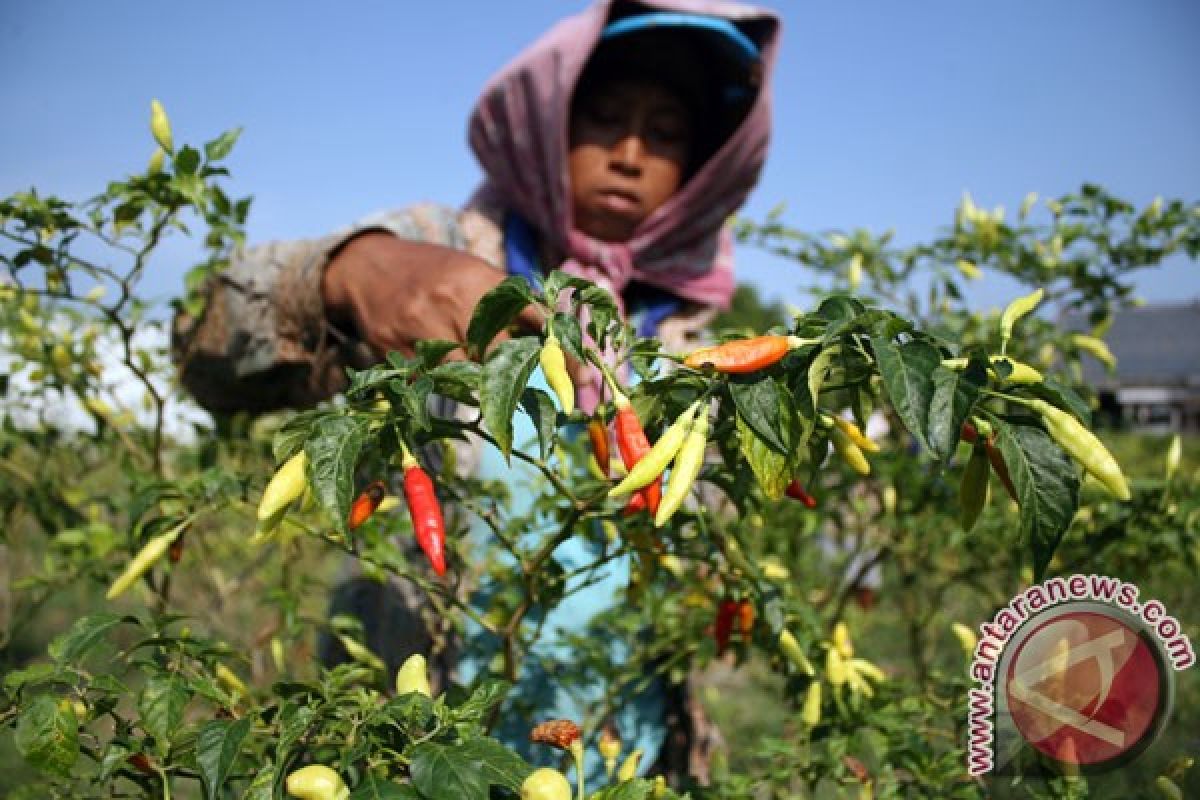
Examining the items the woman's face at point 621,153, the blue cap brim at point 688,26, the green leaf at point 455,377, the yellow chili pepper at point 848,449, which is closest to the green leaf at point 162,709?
the green leaf at point 455,377

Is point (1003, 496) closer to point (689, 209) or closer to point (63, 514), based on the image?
point (689, 209)

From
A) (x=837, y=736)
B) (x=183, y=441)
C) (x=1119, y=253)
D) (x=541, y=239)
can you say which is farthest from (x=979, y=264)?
(x=183, y=441)

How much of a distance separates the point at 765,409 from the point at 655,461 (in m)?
0.08

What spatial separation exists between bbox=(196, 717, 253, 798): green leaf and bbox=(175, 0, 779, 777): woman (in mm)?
806

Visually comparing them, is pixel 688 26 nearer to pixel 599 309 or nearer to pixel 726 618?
pixel 726 618

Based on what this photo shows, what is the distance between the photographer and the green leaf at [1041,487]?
592 millimetres

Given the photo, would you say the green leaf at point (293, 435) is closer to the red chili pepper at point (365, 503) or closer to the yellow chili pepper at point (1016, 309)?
the red chili pepper at point (365, 503)

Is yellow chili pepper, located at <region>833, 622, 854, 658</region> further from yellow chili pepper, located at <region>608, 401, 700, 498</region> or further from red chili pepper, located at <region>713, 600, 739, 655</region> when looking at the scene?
yellow chili pepper, located at <region>608, 401, 700, 498</region>

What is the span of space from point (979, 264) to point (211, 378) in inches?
65.5

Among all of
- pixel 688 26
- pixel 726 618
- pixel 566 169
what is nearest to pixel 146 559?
pixel 726 618

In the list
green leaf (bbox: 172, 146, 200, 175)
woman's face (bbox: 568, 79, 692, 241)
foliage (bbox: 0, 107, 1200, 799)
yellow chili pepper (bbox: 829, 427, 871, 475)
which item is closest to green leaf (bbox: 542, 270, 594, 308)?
foliage (bbox: 0, 107, 1200, 799)

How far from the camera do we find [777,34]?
85.4 inches

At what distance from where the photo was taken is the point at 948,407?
59cm

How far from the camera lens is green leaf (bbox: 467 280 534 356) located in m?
0.69
